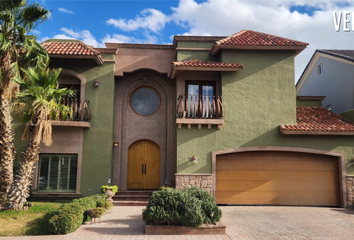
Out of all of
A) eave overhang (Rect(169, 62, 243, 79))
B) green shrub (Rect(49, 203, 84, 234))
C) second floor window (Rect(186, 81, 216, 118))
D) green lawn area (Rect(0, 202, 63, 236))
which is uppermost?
eave overhang (Rect(169, 62, 243, 79))

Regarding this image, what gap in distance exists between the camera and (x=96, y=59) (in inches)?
587

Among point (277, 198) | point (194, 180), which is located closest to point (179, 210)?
point (194, 180)

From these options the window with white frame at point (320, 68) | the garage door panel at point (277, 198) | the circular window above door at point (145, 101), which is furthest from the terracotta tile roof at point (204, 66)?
the window with white frame at point (320, 68)

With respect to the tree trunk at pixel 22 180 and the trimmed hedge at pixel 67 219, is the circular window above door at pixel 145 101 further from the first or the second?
the trimmed hedge at pixel 67 219

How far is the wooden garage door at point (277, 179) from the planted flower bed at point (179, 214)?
5.24m

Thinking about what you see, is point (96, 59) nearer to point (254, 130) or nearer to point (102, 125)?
point (102, 125)

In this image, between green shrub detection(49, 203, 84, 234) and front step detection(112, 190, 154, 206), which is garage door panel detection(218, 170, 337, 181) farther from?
green shrub detection(49, 203, 84, 234)

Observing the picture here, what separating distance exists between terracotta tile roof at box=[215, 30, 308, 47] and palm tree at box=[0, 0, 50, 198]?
7.99 m

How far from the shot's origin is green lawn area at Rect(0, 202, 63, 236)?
9.63 m

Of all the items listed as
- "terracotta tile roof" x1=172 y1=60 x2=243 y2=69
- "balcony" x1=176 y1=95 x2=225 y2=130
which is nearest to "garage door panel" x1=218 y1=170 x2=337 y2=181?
"balcony" x1=176 y1=95 x2=225 y2=130

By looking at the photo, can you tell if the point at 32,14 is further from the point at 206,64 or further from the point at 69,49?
the point at 206,64

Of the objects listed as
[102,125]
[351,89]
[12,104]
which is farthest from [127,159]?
[351,89]

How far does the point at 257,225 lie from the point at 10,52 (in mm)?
10885

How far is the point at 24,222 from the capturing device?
10.4 meters
